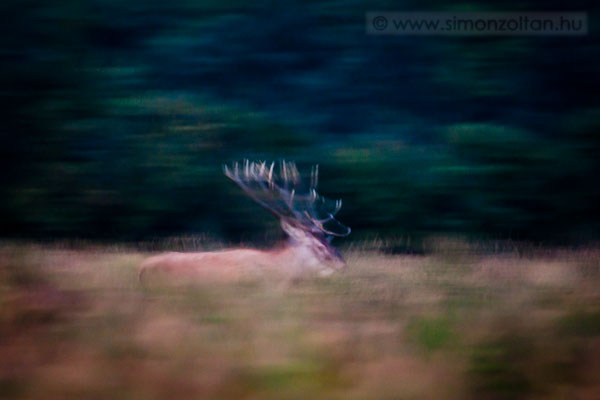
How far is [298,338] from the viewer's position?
2.21 meters

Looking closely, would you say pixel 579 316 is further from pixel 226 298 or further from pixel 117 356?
pixel 117 356

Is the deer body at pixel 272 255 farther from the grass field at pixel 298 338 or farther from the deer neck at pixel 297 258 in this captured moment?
the grass field at pixel 298 338

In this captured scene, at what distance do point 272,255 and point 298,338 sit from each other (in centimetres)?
134

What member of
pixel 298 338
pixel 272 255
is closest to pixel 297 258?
pixel 272 255

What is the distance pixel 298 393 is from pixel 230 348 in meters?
0.34

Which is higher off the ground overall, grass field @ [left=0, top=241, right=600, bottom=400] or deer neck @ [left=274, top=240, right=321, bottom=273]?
grass field @ [left=0, top=241, right=600, bottom=400]

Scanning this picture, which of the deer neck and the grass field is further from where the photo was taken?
the deer neck

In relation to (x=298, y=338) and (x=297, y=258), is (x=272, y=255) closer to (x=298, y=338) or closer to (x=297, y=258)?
(x=297, y=258)

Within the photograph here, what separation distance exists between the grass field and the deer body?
302mm

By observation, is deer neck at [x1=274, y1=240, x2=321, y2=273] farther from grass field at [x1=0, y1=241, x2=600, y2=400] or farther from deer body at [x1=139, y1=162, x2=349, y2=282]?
grass field at [x1=0, y1=241, x2=600, y2=400]

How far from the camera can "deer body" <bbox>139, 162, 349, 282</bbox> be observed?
3195mm

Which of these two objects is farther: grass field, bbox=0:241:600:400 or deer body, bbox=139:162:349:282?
deer body, bbox=139:162:349:282

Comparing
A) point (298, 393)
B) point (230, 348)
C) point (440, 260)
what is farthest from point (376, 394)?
point (440, 260)

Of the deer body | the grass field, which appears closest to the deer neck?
the deer body
